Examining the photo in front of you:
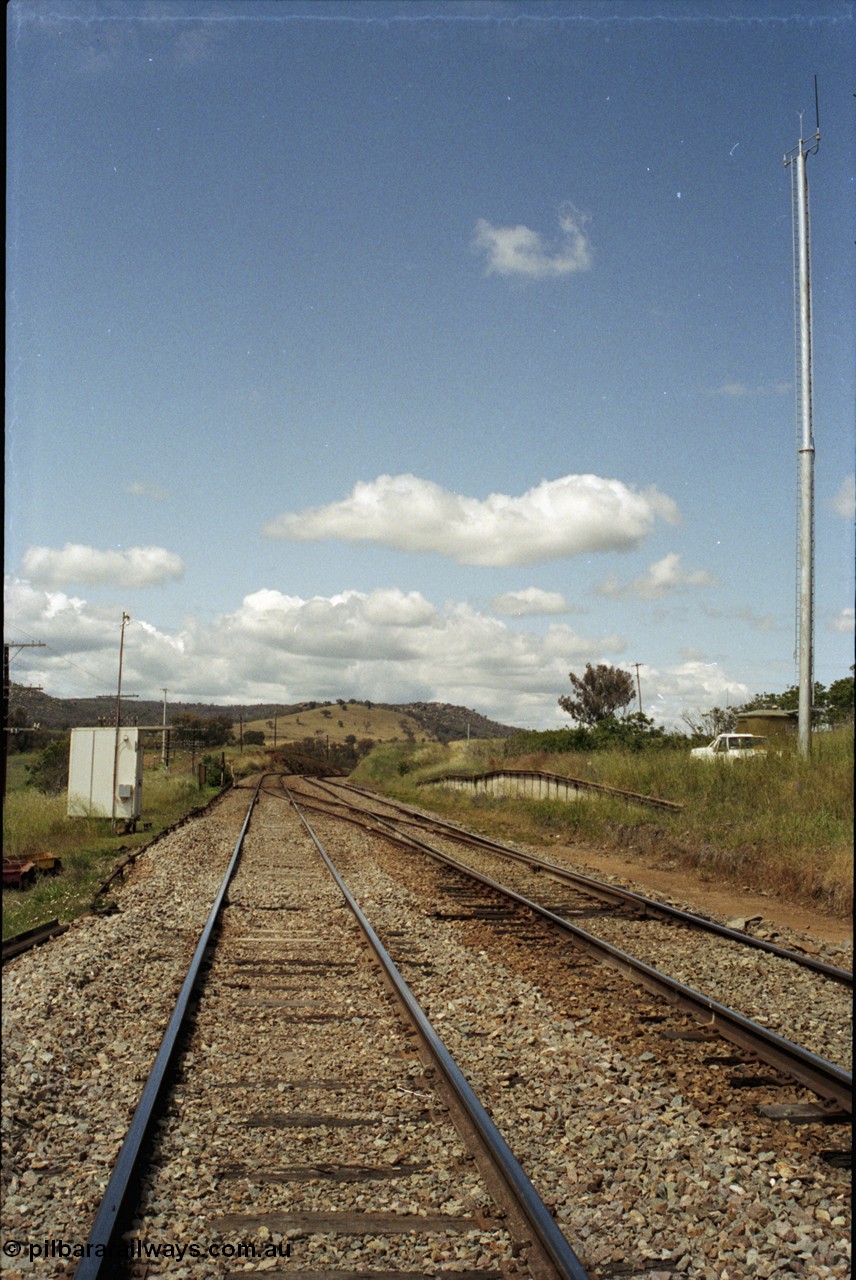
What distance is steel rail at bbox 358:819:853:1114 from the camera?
A: 5.10 meters

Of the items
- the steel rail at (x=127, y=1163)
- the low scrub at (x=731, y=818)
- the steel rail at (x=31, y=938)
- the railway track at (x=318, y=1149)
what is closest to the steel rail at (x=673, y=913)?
the low scrub at (x=731, y=818)

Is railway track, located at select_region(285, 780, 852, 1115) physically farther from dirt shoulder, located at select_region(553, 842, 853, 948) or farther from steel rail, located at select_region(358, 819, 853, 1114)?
dirt shoulder, located at select_region(553, 842, 853, 948)

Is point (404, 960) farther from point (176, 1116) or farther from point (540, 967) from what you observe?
point (176, 1116)

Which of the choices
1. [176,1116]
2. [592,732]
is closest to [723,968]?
[176,1116]

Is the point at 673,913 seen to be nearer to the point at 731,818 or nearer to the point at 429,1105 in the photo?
the point at 429,1105

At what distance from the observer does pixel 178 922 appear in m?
10.6

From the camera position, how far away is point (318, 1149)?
441 cm

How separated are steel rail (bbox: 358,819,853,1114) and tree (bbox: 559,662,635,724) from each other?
143 ft

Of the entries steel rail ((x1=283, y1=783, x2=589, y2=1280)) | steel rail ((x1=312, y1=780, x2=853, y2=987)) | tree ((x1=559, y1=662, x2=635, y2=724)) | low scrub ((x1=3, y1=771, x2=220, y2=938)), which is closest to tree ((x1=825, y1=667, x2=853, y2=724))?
steel rail ((x1=283, y1=783, x2=589, y2=1280))

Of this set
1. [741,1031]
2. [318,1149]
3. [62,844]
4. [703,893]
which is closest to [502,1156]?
[318,1149]

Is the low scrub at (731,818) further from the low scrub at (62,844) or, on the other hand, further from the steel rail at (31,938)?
the steel rail at (31,938)

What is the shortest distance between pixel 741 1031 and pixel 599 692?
48.2 metres

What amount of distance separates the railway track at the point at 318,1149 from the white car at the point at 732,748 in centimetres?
169

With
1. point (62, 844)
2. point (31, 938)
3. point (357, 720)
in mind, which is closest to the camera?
point (31, 938)
